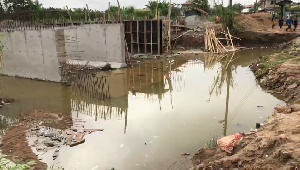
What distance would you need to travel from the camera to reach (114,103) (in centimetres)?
941

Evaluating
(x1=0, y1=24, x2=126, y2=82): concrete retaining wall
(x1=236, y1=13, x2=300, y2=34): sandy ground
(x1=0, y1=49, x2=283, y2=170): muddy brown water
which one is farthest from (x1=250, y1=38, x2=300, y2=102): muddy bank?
(x1=236, y1=13, x2=300, y2=34): sandy ground

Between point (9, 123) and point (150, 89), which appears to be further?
point (150, 89)

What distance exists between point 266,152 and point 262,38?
64.2 ft

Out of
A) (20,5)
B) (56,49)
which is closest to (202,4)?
(20,5)

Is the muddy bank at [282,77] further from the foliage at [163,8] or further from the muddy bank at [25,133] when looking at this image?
the foliage at [163,8]

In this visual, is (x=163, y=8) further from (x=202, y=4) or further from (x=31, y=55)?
(x=31, y=55)

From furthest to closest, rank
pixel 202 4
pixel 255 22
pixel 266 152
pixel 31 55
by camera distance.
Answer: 1. pixel 202 4
2. pixel 255 22
3. pixel 31 55
4. pixel 266 152

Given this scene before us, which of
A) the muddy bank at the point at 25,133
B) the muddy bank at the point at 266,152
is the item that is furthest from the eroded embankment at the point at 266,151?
the muddy bank at the point at 25,133

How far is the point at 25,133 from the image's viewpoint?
22.9ft

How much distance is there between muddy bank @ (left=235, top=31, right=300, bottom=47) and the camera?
21438 mm

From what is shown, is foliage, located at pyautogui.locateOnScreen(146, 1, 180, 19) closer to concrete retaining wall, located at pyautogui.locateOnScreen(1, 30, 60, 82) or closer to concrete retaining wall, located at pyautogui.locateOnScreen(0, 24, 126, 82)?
concrete retaining wall, located at pyautogui.locateOnScreen(0, 24, 126, 82)

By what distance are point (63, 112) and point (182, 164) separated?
479cm

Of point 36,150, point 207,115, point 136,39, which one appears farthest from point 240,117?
point 136,39

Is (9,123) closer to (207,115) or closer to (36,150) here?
(36,150)
